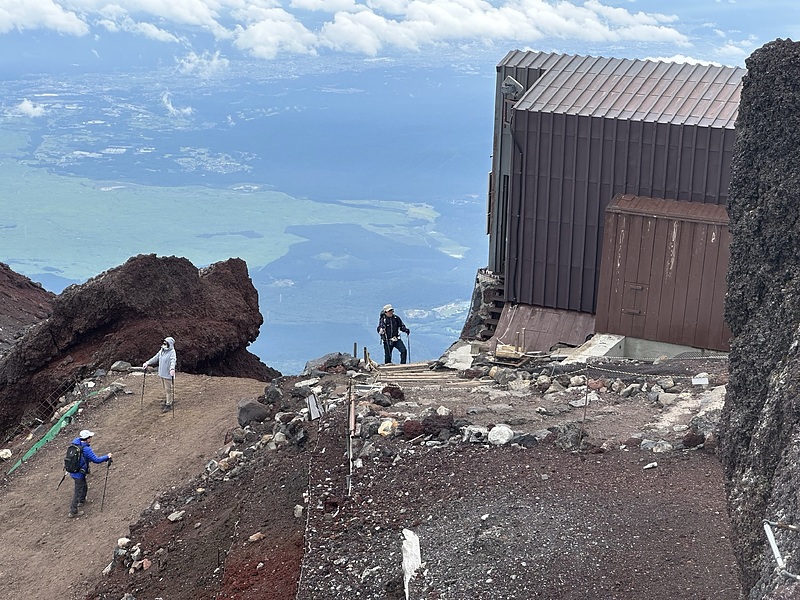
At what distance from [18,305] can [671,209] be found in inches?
795

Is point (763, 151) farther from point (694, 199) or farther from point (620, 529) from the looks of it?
point (694, 199)

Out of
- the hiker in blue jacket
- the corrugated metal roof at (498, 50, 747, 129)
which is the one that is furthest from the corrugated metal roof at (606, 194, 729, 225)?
the hiker in blue jacket

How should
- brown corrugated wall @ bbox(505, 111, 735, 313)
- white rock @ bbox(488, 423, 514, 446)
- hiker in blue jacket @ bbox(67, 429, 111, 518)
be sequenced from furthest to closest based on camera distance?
brown corrugated wall @ bbox(505, 111, 735, 313), hiker in blue jacket @ bbox(67, 429, 111, 518), white rock @ bbox(488, 423, 514, 446)

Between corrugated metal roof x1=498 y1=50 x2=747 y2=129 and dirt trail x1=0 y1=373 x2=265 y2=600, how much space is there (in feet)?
27.5

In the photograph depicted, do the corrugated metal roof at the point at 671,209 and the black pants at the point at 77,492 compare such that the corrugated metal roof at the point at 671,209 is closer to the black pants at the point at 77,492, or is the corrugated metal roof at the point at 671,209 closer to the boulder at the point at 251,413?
the boulder at the point at 251,413

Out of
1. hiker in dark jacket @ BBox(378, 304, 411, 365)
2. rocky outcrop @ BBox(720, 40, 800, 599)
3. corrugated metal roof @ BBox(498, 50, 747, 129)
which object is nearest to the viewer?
rocky outcrop @ BBox(720, 40, 800, 599)

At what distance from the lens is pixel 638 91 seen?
21.8 m

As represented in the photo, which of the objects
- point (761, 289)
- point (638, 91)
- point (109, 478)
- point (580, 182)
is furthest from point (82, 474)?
point (638, 91)

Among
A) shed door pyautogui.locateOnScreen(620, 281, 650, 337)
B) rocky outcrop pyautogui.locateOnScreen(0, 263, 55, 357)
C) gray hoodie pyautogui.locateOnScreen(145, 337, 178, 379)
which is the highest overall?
shed door pyautogui.locateOnScreen(620, 281, 650, 337)

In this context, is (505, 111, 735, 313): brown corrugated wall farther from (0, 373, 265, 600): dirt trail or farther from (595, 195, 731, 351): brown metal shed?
(0, 373, 265, 600): dirt trail

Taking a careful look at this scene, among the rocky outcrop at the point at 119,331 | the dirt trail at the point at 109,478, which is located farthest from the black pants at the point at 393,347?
the rocky outcrop at the point at 119,331

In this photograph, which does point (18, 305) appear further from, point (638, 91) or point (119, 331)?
point (638, 91)

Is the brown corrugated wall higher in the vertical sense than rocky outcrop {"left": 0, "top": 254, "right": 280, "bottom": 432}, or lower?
higher

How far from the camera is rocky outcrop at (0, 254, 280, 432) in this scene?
20.9m
